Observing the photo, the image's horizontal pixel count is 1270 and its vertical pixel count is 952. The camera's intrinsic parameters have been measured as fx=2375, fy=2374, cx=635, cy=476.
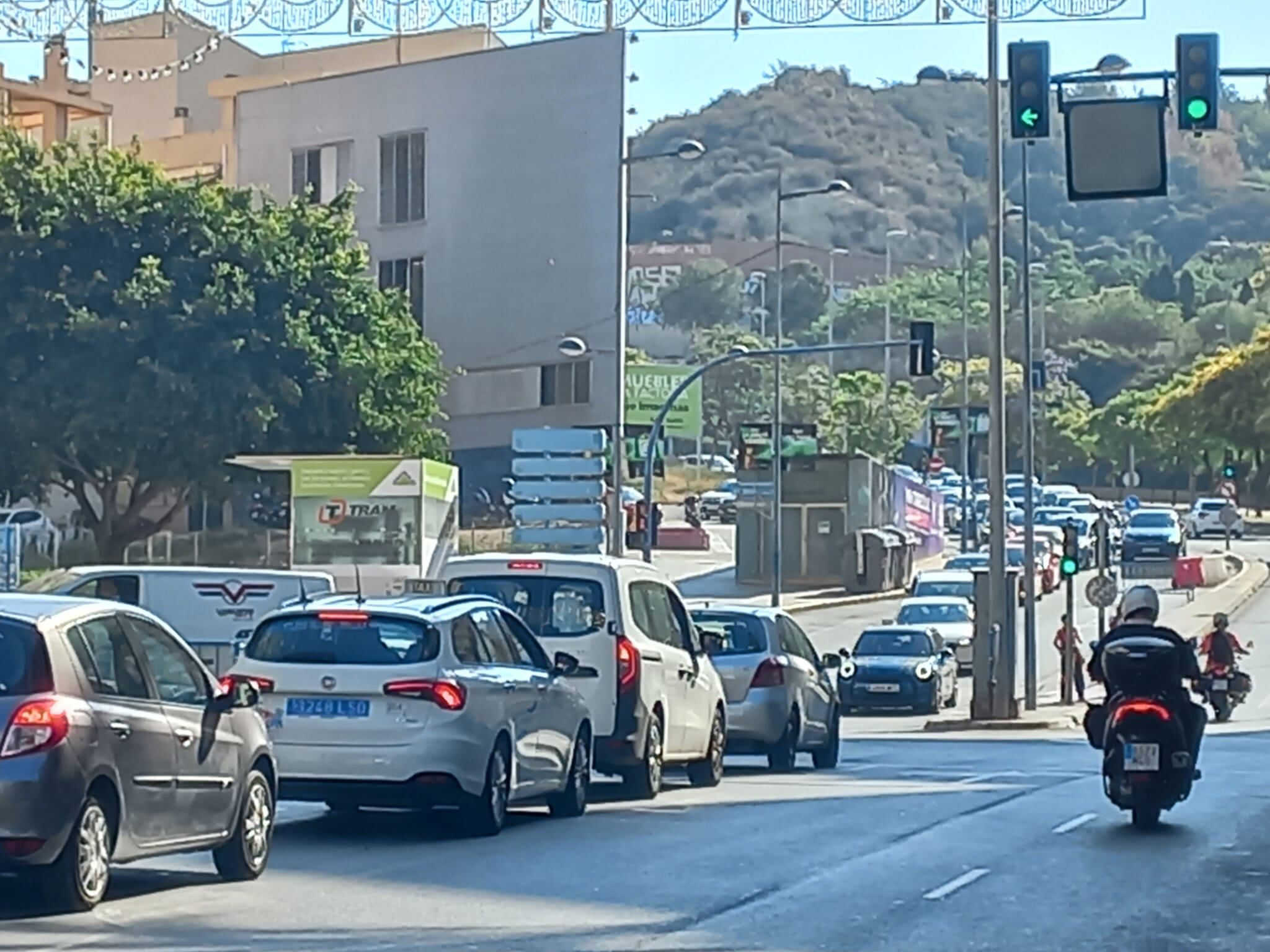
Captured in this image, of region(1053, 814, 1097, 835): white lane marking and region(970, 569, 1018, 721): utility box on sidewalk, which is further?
region(970, 569, 1018, 721): utility box on sidewalk

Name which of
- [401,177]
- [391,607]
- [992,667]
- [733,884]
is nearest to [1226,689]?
[992,667]

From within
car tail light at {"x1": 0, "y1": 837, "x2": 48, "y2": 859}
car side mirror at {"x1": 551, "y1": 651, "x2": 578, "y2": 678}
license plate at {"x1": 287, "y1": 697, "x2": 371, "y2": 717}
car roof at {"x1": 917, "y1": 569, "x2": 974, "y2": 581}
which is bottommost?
car tail light at {"x1": 0, "y1": 837, "x2": 48, "y2": 859}

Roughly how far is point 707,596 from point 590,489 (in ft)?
80.6

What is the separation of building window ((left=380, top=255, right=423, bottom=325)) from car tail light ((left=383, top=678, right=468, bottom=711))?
53.6 meters

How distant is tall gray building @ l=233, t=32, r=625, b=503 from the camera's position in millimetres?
65375

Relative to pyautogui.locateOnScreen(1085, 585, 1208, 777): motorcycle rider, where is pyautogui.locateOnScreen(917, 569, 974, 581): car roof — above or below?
above

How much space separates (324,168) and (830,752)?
47.1 m

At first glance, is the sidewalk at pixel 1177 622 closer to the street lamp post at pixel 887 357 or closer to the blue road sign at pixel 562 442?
the blue road sign at pixel 562 442

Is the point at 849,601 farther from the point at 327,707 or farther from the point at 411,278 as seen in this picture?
the point at 327,707

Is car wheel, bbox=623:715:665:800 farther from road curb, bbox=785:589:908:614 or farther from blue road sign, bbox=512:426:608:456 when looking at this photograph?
road curb, bbox=785:589:908:614

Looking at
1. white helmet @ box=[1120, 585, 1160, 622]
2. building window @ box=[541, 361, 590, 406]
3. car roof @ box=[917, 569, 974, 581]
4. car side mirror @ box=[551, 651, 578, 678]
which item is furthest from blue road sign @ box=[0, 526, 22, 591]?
building window @ box=[541, 361, 590, 406]

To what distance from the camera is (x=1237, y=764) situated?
25438mm

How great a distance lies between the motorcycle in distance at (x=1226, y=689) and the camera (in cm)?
3594

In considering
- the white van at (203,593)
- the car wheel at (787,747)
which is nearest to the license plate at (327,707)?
the car wheel at (787,747)
